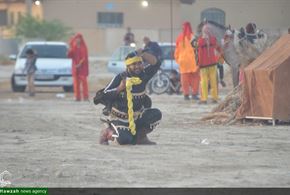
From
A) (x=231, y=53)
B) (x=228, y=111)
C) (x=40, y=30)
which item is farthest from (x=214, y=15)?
(x=40, y=30)

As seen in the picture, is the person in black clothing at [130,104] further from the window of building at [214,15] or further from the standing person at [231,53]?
the window of building at [214,15]

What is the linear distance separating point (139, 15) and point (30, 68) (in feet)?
43.5

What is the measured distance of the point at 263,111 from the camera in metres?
17.0

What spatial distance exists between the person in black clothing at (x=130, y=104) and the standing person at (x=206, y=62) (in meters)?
9.10

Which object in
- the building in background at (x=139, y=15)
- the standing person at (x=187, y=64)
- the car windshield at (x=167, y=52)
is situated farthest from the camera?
the car windshield at (x=167, y=52)

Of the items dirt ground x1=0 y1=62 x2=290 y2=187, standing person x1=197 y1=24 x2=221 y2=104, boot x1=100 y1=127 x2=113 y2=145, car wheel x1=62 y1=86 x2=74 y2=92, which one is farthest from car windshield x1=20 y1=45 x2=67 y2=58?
boot x1=100 y1=127 x2=113 y2=145

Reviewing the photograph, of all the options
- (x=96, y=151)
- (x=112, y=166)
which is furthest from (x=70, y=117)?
(x=112, y=166)

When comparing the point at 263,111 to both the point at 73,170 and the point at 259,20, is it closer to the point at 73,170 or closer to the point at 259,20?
the point at 259,20

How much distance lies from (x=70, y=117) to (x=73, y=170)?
8659 mm

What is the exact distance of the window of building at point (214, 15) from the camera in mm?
20783

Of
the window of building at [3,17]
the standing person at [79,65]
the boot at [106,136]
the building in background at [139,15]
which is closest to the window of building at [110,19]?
the building in background at [139,15]

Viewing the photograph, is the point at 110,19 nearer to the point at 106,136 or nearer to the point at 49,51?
the point at 49,51

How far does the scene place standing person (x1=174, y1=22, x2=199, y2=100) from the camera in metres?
25.2

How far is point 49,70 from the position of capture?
2869 cm
